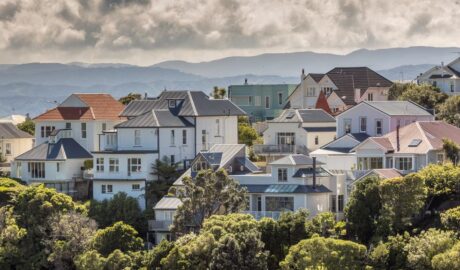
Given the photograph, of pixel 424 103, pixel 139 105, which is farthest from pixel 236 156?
pixel 424 103

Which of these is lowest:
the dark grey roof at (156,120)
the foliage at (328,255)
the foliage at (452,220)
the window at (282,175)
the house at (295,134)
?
the foliage at (328,255)

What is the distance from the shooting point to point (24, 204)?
80.6 metres

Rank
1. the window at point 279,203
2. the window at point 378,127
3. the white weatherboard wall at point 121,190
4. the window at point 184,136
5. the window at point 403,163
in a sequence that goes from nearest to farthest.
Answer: the window at point 279,203, the window at point 403,163, the white weatherboard wall at point 121,190, the window at point 378,127, the window at point 184,136

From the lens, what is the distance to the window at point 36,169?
89.9m

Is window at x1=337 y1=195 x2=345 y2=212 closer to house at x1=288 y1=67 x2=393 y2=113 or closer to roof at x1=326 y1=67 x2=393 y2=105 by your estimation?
house at x1=288 y1=67 x2=393 y2=113

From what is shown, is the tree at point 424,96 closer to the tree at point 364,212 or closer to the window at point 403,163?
the window at point 403,163

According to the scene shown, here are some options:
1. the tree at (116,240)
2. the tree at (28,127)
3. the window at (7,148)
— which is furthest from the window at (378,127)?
the tree at (28,127)

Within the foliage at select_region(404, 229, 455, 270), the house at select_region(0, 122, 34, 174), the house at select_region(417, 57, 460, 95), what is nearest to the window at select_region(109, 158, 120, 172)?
the house at select_region(0, 122, 34, 174)

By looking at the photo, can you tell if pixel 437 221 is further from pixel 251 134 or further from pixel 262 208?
pixel 251 134

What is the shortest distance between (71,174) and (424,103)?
28.1 m

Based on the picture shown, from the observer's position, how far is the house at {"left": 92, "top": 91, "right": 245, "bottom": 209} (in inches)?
3349

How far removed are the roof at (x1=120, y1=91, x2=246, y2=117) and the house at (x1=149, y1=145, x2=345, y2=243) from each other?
9939 mm

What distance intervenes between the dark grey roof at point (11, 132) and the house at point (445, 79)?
34.7 meters

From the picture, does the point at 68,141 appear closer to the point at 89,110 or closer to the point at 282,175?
the point at 89,110
